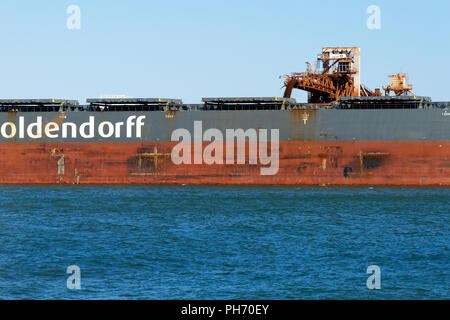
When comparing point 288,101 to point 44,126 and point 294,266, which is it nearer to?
point 44,126

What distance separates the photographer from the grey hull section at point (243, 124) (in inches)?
1684

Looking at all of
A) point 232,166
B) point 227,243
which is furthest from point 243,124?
point 227,243

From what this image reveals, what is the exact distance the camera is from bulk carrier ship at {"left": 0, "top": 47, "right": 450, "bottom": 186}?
140 feet

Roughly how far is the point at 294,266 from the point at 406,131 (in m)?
25.3

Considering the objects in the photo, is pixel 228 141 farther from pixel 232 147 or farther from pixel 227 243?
pixel 227 243

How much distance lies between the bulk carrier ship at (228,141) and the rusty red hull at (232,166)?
71 mm

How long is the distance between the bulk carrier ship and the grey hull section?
0.24 ft

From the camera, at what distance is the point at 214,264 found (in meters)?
20.6

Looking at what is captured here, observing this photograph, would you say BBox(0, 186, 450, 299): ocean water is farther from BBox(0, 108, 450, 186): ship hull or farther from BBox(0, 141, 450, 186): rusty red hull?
BBox(0, 108, 450, 186): ship hull

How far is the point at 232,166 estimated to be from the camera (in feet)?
143

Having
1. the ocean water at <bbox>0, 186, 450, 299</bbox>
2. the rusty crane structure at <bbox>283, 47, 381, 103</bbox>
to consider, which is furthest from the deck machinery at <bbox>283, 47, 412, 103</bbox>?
the ocean water at <bbox>0, 186, 450, 299</bbox>

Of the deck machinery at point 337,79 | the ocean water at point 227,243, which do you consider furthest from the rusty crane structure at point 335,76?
the ocean water at point 227,243

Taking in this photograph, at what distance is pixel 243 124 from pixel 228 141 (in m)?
1.72
